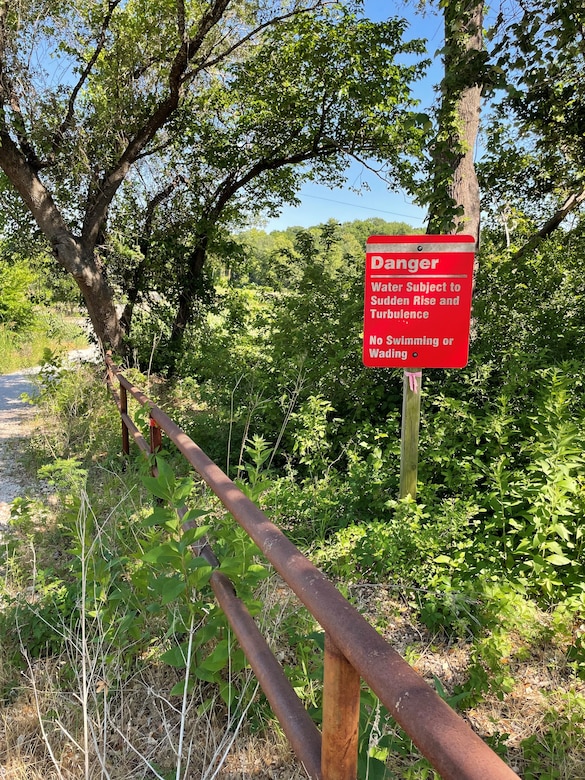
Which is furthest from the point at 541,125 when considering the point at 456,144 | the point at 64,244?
the point at 64,244

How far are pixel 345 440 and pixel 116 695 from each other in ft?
10.0

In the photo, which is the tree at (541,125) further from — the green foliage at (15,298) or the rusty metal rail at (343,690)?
the green foliage at (15,298)

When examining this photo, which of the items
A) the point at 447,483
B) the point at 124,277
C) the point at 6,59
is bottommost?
the point at 447,483

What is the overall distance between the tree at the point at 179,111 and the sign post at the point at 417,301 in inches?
219

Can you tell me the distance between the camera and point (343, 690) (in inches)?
39.8

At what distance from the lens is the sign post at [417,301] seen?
11.6ft

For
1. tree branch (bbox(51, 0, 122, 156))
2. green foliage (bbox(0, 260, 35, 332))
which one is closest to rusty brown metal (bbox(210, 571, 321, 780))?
tree branch (bbox(51, 0, 122, 156))

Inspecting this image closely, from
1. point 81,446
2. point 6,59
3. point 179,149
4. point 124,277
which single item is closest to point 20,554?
point 81,446

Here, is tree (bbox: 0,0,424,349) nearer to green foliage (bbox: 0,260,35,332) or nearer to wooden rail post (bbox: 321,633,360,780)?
wooden rail post (bbox: 321,633,360,780)

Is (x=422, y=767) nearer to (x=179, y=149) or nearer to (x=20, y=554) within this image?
(x=20, y=554)

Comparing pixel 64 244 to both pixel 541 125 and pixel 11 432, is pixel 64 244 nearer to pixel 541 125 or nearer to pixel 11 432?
pixel 11 432

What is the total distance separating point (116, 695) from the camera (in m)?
2.37

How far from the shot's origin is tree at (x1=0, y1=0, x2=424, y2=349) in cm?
735

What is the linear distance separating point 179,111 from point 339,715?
10.4 metres
